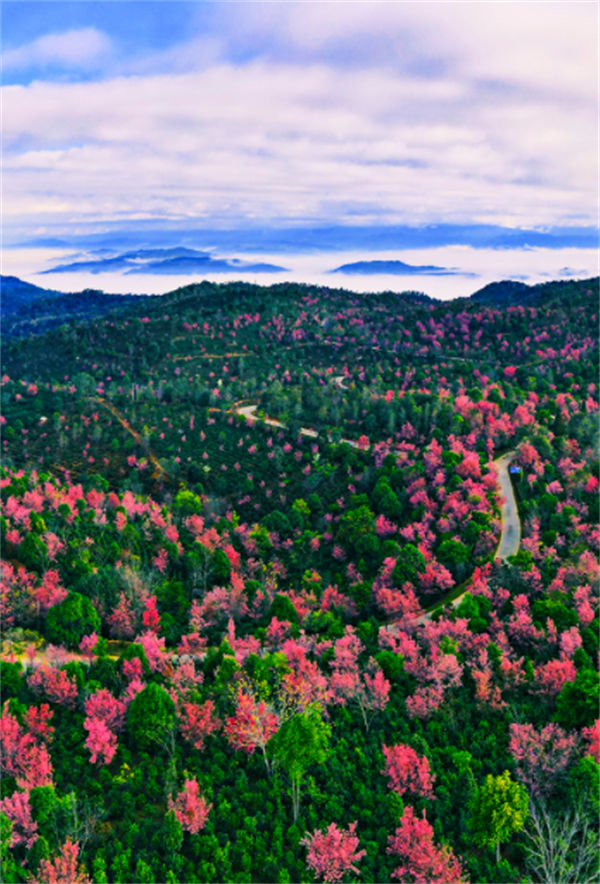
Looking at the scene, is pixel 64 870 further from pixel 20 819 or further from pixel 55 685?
pixel 55 685

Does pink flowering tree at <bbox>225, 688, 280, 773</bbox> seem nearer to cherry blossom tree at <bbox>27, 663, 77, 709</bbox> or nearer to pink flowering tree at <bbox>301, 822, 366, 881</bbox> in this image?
pink flowering tree at <bbox>301, 822, 366, 881</bbox>

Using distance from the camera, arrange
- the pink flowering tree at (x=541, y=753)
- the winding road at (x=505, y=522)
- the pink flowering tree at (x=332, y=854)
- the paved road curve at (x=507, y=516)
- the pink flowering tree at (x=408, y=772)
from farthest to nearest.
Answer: the paved road curve at (x=507, y=516) → the winding road at (x=505, y=522) → the pink flowering tree at (x=541, y=753) → the pink flowering tree at (x=408, y=772) → the pink flowering tree at (x=332, y=854)

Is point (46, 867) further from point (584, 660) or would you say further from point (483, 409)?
point (483, 409)

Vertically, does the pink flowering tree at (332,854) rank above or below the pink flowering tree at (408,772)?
below

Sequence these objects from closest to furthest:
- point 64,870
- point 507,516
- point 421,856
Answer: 1. point 64,870
2. point 421,856
3. point 507,516

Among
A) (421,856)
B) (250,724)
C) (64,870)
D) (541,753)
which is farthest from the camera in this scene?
(250,724)

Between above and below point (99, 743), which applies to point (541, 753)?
below

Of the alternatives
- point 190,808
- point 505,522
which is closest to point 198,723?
point 190,808

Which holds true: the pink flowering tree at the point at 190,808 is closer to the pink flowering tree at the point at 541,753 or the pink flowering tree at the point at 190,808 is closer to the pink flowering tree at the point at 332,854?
the pink flowering tree at the point at 332,854

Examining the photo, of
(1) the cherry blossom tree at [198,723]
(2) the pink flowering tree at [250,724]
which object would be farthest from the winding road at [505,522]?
(1) the cherry blossom tree at [198,723]
